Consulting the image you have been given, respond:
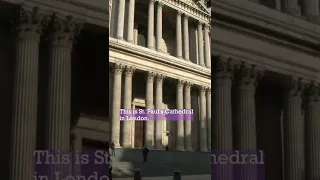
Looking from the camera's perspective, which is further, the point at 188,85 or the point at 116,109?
the point at 188,85

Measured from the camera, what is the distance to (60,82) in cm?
725

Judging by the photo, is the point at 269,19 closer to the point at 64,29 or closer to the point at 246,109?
the point at 246,109

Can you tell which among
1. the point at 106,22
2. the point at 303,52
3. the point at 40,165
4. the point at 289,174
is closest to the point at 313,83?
the point at 303,52

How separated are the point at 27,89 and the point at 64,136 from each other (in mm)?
879

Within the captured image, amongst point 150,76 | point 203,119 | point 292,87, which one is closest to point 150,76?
point 150,76

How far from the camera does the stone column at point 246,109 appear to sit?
8.49 m

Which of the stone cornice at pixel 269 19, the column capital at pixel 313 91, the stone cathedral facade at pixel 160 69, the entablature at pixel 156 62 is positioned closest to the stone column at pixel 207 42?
the stone cathedral facade at pixel 160 69

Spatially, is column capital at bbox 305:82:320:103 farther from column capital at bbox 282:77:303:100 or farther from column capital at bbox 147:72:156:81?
column capital at bbox 147:72:156:81

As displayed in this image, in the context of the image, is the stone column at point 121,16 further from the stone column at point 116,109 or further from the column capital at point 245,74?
the column capital at point 245,74

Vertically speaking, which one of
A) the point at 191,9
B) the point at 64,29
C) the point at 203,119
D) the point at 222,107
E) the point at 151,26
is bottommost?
the point at 203,119

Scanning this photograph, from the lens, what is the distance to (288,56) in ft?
30.2

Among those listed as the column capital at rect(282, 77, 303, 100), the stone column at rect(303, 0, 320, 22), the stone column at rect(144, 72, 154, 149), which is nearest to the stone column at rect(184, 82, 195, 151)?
the stone column at rect(144, 72, 154, 149)

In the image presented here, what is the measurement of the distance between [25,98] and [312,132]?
5.50m

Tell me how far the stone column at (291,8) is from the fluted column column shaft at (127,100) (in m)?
4.42
